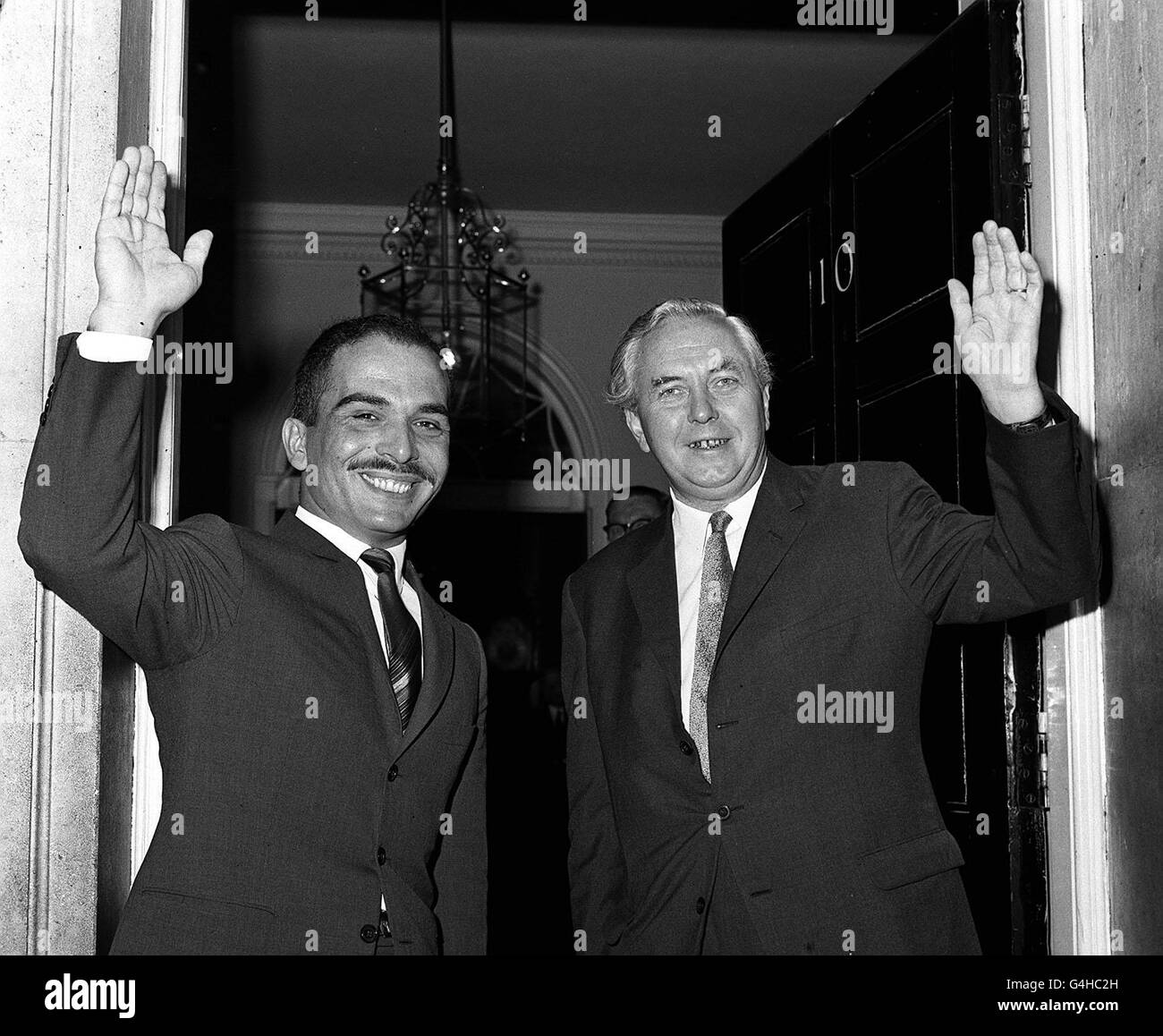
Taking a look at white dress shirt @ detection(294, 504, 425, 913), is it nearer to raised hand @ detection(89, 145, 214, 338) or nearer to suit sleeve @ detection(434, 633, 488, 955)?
suit sleeve @ detection(434, 633, 488, 955)

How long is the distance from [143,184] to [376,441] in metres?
0.66

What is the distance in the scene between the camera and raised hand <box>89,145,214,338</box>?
1799 mm

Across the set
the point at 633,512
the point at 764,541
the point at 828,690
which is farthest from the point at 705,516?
the point at 633,512

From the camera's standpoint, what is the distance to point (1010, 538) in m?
2.14

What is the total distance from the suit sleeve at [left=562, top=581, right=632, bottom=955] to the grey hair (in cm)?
49

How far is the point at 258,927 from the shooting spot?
199 centimetres

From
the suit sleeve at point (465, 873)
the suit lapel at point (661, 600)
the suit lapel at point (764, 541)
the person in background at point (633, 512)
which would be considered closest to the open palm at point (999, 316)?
the suit lapel at point (764, 541)

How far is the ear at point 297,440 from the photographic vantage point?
8.16 feet

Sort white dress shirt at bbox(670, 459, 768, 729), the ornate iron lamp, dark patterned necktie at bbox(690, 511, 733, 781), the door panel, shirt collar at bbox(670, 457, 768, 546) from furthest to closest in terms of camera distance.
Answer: the ornate iron lamp
the door panel
shirt collar at bbox(670, 457, 768, 546)
white dress shirt at bbox(670, 459, 768, 729)
dark patterned necktie at bbox(690, 511, 733, 781)

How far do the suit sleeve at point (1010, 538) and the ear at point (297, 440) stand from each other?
1113 mm

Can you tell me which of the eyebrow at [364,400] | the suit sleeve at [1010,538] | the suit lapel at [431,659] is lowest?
the suit lapel at [431,659]

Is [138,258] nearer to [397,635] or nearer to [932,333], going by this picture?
[397,635]

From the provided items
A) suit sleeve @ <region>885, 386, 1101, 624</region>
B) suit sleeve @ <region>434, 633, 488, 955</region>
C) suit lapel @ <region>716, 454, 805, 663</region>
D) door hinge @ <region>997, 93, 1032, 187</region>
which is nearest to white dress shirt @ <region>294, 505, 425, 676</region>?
suit sleeve @ <region>434, 633, 488, 955</region>

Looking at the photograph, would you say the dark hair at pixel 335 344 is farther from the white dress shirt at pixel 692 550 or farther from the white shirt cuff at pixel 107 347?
the white shirt cuff at pixel 107 347
